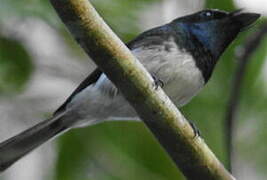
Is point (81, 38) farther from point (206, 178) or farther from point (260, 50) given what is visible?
point (260, 50)

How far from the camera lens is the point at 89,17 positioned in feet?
7.39

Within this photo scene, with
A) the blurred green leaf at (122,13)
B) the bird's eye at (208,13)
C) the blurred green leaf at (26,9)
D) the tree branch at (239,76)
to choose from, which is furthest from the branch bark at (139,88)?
the bird's eye at (208,13)

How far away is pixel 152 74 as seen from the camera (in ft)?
10.4

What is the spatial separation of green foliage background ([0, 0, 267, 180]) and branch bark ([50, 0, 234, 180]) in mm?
755

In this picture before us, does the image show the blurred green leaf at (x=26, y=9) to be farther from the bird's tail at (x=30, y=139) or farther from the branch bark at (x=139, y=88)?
the branch bark at (x=139, y=88)

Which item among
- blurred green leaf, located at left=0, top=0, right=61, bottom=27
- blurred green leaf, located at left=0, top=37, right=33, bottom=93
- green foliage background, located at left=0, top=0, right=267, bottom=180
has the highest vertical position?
blurred green leaf, located at left=0, top=0, right=61, bottom=27

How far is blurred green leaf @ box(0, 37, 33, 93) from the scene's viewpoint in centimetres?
325

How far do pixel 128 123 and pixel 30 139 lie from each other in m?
0.48

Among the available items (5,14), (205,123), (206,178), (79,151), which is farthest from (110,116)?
(206,178)

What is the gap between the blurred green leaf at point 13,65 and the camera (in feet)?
10.7

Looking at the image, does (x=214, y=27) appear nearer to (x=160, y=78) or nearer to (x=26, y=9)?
(x=160, y=78)

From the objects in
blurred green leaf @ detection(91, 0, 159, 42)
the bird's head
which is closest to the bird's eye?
the bird's head

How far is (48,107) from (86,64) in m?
0.61

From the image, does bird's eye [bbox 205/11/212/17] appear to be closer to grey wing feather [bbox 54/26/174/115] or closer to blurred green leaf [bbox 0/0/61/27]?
grey wing feather [bbox 54/26/174/115]
